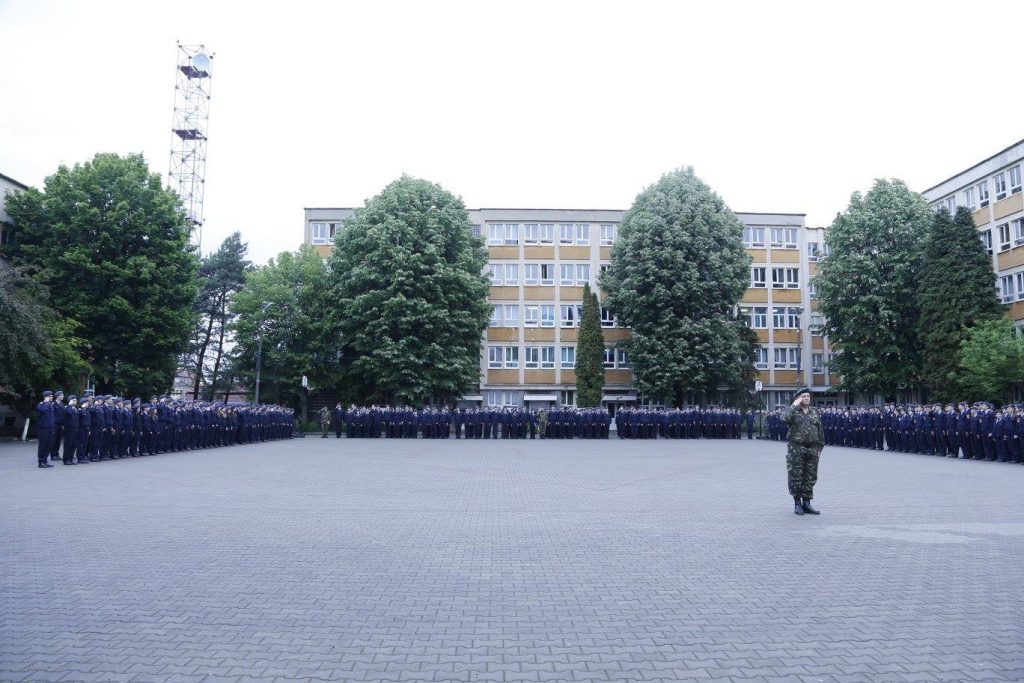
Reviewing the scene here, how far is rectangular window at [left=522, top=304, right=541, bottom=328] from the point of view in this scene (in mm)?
58375

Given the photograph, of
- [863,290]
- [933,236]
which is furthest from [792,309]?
[933,236]

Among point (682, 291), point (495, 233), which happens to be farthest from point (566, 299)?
point (682, 291)

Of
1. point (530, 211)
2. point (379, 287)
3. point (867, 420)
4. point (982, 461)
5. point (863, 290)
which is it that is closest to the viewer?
point (982, 461)

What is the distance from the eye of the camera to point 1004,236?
47.3m

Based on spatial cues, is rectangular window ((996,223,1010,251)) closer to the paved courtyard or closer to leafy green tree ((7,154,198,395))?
the paved courtyard

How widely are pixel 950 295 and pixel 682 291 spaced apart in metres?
14.7

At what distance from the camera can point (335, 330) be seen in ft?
158

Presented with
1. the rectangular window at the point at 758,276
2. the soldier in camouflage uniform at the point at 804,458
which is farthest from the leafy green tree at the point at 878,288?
the soldier in camouflage uniform at the point at 804,458

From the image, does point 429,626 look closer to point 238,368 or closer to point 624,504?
point 624,504

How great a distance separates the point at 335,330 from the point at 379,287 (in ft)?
17.4

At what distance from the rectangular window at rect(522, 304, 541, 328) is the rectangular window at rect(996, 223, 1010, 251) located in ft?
99.6

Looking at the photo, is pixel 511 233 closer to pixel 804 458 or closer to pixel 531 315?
pixel 531 315

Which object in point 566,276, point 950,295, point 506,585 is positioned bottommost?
point 506,585

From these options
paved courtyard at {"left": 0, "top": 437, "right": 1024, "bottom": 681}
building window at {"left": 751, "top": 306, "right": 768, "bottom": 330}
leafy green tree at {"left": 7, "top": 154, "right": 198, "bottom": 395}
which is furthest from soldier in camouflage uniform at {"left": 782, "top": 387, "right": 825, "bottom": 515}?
building window at {"left": 751, "top": 306, "right": 768, "bottom": 330}
